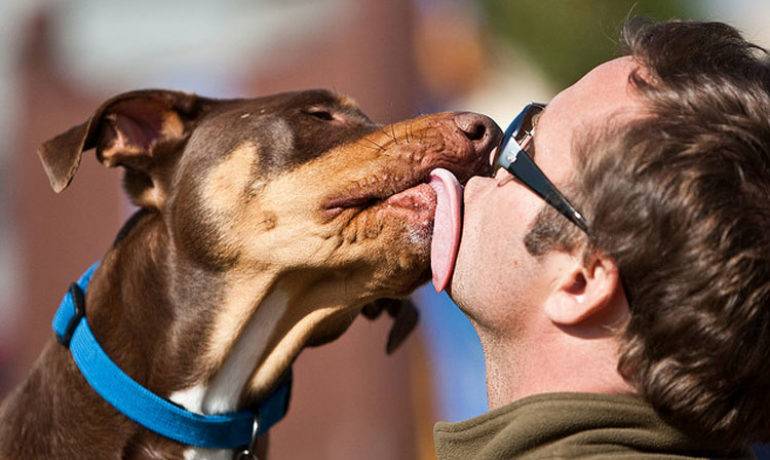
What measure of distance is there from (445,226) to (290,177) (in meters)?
0.75

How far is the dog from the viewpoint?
12.6 feet

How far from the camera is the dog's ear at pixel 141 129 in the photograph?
426 centimetres

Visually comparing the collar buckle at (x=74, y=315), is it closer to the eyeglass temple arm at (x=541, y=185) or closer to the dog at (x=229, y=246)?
the dog at (x=229, y=246)

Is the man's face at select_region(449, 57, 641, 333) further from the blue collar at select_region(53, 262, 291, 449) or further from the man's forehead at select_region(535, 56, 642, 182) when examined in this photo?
→ the blue collar at select_region(53, 262, 291, 449)

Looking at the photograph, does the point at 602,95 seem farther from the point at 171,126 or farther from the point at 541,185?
the point at 171,126

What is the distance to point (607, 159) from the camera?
9.84 ft

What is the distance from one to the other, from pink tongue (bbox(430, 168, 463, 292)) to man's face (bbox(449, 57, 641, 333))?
7 centimetres

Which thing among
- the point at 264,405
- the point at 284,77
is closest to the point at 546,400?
the point at 264,405

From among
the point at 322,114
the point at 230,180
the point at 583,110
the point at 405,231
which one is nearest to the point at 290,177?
the point at 230,180

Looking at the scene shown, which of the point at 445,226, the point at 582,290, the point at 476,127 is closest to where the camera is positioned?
the point at 582,290

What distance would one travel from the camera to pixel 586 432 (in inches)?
113

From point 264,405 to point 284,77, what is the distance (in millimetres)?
9498

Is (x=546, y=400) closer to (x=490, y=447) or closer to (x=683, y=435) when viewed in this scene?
(x=490, y=447)

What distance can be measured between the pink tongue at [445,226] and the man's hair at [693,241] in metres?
0.48
